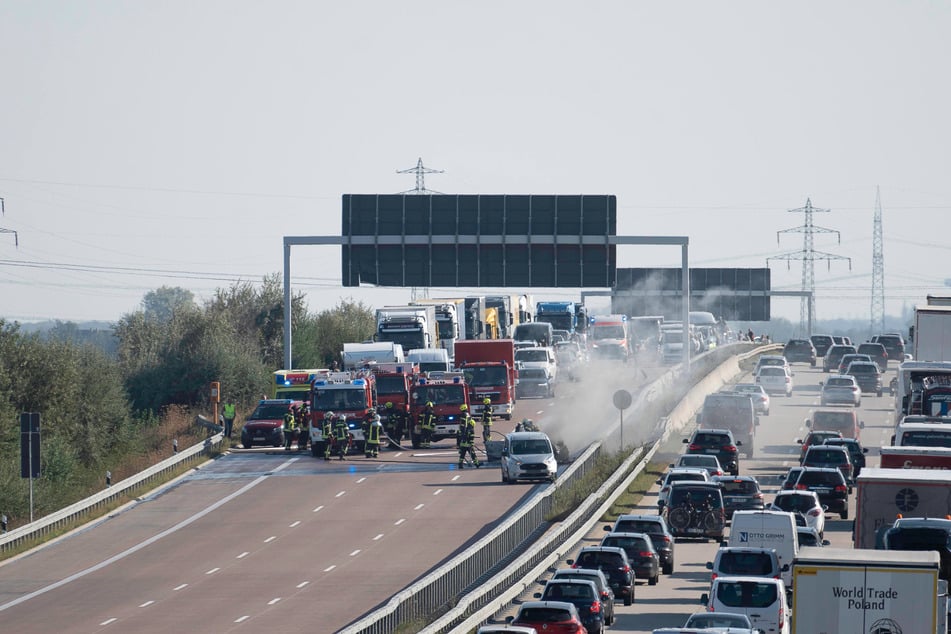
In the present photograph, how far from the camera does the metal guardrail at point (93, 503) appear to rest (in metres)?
42.1

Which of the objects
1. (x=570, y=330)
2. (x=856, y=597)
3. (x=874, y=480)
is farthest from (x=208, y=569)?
(x=570, y=330)

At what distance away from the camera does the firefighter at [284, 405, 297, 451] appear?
188 feet

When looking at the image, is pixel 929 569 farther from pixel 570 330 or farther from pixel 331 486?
pixel 570 330

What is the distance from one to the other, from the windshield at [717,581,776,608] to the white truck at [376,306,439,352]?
4597cm

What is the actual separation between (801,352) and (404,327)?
40235 mm

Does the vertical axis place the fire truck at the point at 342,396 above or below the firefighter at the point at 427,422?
above

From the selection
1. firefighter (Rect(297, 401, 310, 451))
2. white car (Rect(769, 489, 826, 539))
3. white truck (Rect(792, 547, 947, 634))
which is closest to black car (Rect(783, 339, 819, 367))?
firefighter (Rect(297, 401, 310, 451))

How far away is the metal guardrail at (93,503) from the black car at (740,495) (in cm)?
1675

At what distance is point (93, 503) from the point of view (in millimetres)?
47125

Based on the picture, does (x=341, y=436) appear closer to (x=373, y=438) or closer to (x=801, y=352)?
(x=373, y=438)

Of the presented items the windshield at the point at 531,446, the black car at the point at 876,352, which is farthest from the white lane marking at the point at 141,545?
the black car at the point at 876,352

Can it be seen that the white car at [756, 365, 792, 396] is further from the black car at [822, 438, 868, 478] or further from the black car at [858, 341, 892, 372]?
the black car at [822, 438, 868, 478]

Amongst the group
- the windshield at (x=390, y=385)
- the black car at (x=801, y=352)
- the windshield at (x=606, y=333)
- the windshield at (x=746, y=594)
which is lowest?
the windshield at (x=746, y=594)

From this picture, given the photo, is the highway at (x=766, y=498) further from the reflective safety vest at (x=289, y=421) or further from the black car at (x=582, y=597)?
the reflective safety vest at (x=289, y=421)
